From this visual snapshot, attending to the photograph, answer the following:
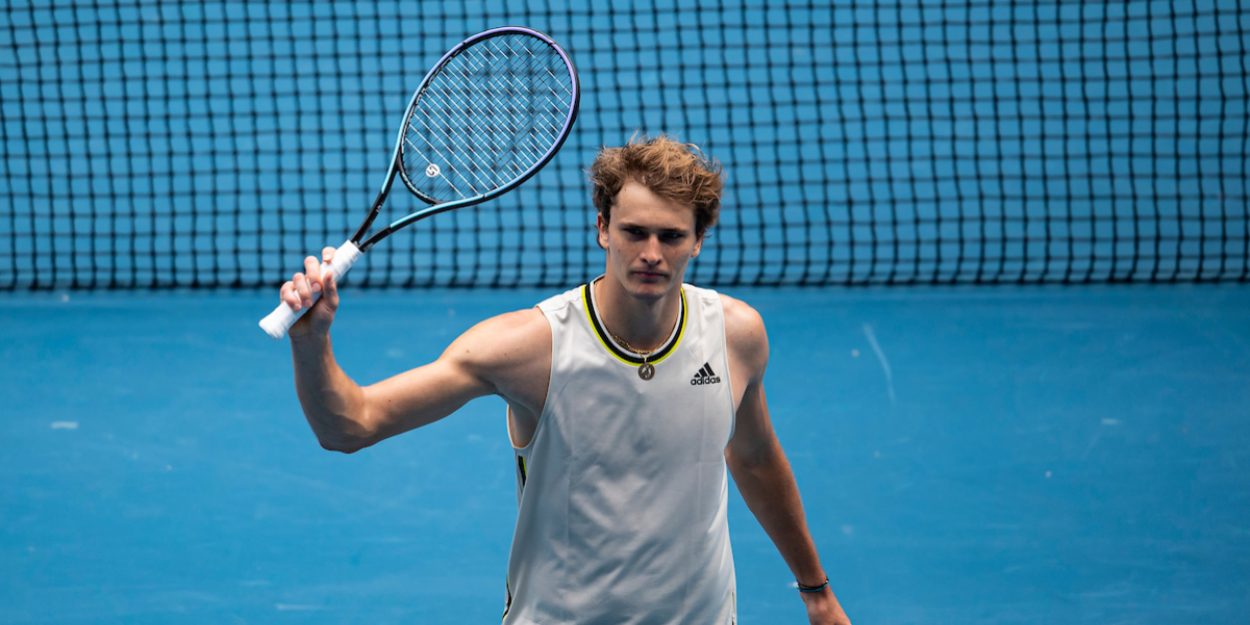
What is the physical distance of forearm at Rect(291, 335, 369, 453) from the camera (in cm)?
229

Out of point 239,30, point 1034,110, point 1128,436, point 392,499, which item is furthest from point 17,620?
point 1034,110

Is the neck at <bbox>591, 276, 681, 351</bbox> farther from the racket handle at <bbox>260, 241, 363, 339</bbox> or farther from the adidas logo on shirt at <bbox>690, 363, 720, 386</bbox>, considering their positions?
the racket handle at <bbox>260, 241, 363, 339</bbox>

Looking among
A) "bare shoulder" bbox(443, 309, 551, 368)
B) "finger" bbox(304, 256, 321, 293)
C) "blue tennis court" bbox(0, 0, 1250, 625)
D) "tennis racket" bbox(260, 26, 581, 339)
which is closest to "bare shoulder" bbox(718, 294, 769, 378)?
"bare shoulder" bbox(443, 309, 551, 368)

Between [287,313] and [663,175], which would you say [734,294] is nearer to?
[663,175]

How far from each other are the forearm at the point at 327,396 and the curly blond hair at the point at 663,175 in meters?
0.73

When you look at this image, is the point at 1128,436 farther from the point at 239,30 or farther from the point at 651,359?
the point at 239,30

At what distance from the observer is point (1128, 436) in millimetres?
5992

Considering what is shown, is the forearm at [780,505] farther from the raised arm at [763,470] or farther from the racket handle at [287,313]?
the racket handle at [287,313]

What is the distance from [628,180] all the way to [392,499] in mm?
3172

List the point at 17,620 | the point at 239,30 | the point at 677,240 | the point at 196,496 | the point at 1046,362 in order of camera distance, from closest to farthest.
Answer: the point at 677,240, the point at 17,620, the point at 196,496, the point at 1046,362, the point at 239,30

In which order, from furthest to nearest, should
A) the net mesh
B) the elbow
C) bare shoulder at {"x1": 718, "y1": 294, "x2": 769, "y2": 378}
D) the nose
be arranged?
1. the net mesh
2. bare shoulder at {"x1": 718, "y1": 294, "x2": 769, "y2": 378}
3. the nose
4. the elbow

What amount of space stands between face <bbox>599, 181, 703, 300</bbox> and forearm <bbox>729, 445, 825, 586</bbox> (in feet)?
2.31

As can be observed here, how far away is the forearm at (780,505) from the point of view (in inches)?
120

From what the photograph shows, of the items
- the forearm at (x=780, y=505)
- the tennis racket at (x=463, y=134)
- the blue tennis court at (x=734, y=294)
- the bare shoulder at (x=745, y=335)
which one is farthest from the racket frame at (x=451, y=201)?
the blue tennis court at (x=734, y=294)
